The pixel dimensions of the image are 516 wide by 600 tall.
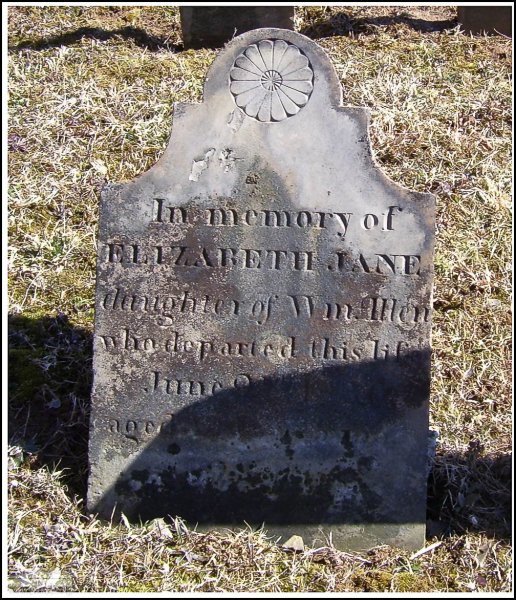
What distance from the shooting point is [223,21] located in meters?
7.97

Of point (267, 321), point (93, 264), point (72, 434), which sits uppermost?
point (93, 264)

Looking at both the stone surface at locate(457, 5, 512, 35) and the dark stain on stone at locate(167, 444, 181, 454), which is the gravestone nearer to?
the dark stain on stone at locate(167, 444, 181, 454)

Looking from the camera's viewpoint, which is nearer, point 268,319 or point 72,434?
point 268,319

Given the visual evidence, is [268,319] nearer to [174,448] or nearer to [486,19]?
[174,448]

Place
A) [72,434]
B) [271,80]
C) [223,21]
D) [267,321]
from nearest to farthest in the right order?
[271,80]
[267,321]
[72,434]
[223,21]

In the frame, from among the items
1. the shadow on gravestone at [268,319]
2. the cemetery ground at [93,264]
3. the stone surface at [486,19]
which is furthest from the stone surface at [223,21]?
the shadow on gravestone at [268,319]

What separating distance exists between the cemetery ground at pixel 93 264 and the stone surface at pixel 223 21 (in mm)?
181

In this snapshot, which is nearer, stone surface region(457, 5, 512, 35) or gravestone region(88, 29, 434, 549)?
gravestone region(88, 29, 434, 549)

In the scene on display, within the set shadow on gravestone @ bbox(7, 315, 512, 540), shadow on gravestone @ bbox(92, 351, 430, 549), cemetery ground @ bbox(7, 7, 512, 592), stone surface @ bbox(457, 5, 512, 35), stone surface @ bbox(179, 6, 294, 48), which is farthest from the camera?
stone surface @ bbox(457, 5, 512, 35)

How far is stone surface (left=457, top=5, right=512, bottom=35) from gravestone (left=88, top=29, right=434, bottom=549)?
4665 millimetres

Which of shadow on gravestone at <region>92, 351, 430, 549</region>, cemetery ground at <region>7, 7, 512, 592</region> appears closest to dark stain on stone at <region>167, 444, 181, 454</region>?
shadow on gravestone at <region>92, 351, 430, 549</region>

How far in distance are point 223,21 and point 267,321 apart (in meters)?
4.74

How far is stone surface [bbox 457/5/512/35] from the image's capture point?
26.1 feet

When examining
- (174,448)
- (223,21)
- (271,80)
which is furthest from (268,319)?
(223,21)
